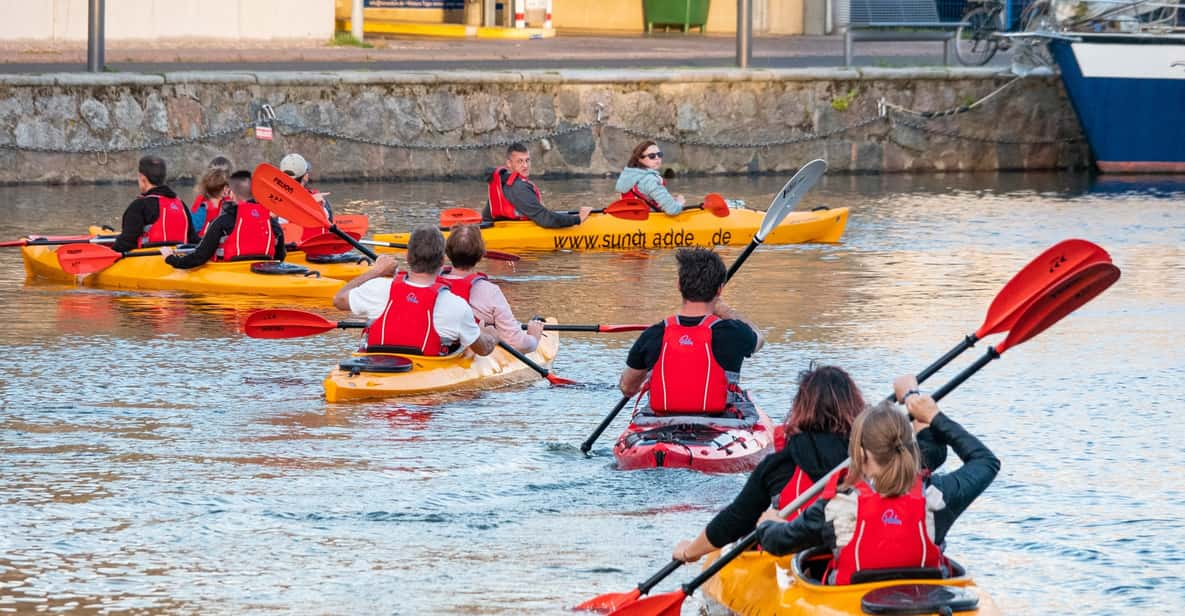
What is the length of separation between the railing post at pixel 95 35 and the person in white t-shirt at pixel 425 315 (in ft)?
36.9

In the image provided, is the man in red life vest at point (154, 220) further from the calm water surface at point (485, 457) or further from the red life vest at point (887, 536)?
the red life vest at point (887, 536)

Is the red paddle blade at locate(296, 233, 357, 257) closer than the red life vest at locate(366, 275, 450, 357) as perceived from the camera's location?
No

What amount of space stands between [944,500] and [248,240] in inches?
336

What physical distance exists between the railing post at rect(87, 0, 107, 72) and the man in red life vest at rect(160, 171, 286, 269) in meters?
7.28

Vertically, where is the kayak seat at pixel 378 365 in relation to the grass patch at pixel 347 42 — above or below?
below

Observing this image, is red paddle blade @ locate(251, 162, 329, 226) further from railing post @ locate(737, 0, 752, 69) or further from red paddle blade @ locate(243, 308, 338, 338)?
railing post @ locate(737, 0, 752, 69)

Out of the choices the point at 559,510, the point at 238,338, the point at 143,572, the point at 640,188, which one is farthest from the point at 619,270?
the point at 143,572

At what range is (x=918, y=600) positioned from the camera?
18.0 ft

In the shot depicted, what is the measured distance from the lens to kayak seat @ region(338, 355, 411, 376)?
9.79 metres

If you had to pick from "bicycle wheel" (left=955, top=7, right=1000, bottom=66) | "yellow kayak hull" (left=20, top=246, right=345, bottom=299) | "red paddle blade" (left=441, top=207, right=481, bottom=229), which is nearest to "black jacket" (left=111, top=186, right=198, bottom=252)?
"yellow kayak hull" (left=20, top=246, right=345, bottom=299)

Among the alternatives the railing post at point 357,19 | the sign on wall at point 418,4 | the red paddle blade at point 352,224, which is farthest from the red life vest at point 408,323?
the sign on wall at point 418,4

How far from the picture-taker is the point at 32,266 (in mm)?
14711

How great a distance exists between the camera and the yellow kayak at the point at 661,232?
53.9ft

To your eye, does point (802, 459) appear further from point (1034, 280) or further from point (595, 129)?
point (595, 129)
